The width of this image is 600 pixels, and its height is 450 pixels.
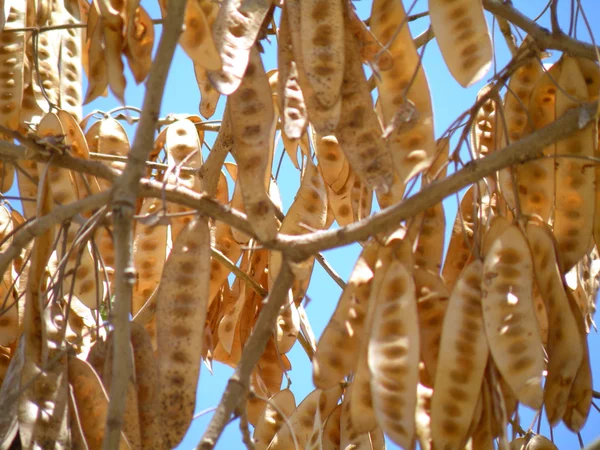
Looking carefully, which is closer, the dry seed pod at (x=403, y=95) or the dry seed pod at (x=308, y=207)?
the dry seed pod at (x=403, y=95)

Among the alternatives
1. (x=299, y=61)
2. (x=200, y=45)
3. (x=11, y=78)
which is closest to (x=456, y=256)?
(x=299, y=61)

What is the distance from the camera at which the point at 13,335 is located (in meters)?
1.88

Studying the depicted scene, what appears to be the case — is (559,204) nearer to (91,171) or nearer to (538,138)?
(538,138)

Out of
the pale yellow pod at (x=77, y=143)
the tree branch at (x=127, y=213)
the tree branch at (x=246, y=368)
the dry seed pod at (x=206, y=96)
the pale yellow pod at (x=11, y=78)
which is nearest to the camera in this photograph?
the tree branch at (x=127, y=213)

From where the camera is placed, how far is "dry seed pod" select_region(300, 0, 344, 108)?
1303mm

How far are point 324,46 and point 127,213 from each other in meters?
0.39

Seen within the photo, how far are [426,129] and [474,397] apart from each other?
1.33ft

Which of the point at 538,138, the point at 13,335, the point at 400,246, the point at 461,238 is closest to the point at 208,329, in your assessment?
the point at 13,335

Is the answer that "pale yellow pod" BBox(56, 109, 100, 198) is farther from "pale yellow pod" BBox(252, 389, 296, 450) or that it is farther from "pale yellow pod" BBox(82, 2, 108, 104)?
"pale yellow pod" BBox(252, 389, 296, 450)

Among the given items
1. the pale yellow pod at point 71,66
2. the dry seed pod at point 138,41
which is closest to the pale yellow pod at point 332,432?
the dry seed pod at point 138,41

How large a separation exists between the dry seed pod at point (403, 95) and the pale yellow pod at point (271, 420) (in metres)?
0.71

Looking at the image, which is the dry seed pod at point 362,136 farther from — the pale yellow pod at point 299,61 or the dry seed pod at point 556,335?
the dry seed pod at point 556,335

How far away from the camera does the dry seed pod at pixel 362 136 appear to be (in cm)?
133

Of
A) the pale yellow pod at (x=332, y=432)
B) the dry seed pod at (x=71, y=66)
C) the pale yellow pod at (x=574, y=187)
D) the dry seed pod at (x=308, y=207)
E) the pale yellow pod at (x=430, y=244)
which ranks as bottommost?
the pale yellow pod at (x=332, y=432)
